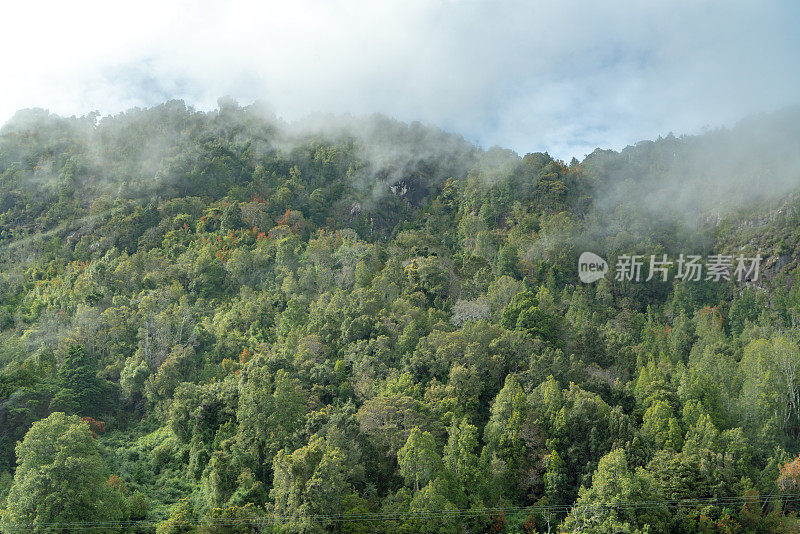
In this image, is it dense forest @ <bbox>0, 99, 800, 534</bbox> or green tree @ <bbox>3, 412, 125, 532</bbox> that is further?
dense forest @ <bbox>0, 99, 800, 534</bbox>

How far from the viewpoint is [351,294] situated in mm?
47125

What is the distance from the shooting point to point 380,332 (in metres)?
41.0

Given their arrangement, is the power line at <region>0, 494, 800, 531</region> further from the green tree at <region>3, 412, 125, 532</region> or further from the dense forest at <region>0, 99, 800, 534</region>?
the green tree at <region>3, 412, 125, 532</region>

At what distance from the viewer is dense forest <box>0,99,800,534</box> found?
90.1 ft

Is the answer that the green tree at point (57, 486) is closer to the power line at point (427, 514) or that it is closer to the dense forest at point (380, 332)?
the dense forest at point (380, 332)

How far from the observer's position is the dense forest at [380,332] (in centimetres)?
2747

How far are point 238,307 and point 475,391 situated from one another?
2205 centimetres

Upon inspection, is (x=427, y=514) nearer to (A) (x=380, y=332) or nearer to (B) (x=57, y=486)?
(B) (x=57, y=486)

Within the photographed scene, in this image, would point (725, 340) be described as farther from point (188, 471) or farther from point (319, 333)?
point (188, 471)

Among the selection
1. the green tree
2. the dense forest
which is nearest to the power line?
the dense forest

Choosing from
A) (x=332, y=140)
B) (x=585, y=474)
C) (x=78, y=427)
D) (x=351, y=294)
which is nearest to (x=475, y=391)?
(x=585, y=474)

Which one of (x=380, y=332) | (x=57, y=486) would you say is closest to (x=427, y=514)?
(x=57, y=486)

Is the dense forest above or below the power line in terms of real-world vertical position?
above

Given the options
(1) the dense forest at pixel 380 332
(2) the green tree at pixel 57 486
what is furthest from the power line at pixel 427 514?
(2) the green tree at pixel 57 486
